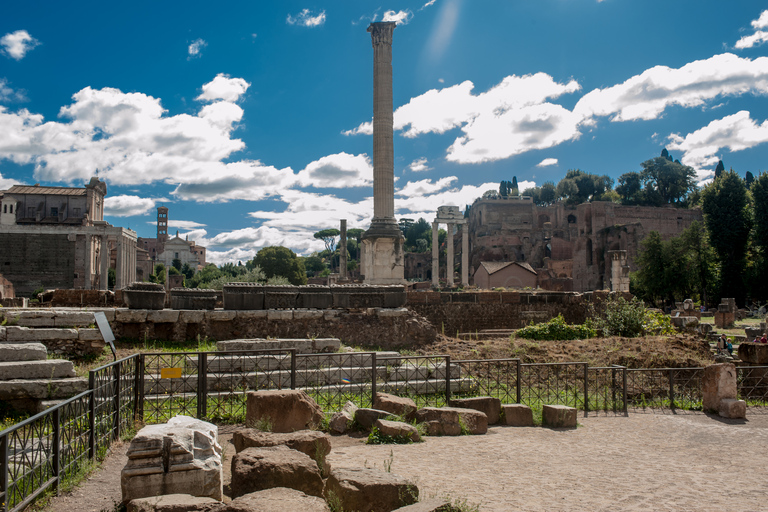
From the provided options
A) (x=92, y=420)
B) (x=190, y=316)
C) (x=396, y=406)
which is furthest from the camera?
(x=190, y=316)

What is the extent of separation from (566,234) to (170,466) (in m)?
82.2

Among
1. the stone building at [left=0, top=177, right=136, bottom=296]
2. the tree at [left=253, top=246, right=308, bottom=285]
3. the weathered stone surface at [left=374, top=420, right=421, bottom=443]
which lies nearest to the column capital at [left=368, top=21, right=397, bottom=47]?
the weathered stone surface at [left=374, top=420, right=421, bottom=443]

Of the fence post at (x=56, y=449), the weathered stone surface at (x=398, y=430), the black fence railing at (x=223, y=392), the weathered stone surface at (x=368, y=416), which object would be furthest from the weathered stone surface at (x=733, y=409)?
the fence post at (x=56, y=449)

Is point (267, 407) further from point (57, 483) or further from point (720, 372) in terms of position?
point (720, 372)

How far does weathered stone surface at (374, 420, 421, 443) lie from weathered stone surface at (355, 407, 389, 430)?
1.07 feet

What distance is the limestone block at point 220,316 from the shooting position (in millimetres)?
11750

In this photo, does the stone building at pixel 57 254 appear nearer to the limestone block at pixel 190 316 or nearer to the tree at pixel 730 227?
the limestone block at pixel 190 316

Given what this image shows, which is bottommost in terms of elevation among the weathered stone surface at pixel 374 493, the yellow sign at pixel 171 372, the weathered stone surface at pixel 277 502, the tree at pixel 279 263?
the weathered stone surface at pixel 374 493

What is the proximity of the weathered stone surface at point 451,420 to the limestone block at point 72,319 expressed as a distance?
6385 mm

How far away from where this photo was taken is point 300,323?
12594mm

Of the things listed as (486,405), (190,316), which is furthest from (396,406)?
(190,316)

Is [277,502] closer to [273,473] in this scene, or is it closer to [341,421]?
[273,473]

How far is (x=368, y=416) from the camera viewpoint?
7164 millimetres

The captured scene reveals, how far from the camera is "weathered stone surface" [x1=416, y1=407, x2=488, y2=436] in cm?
733
